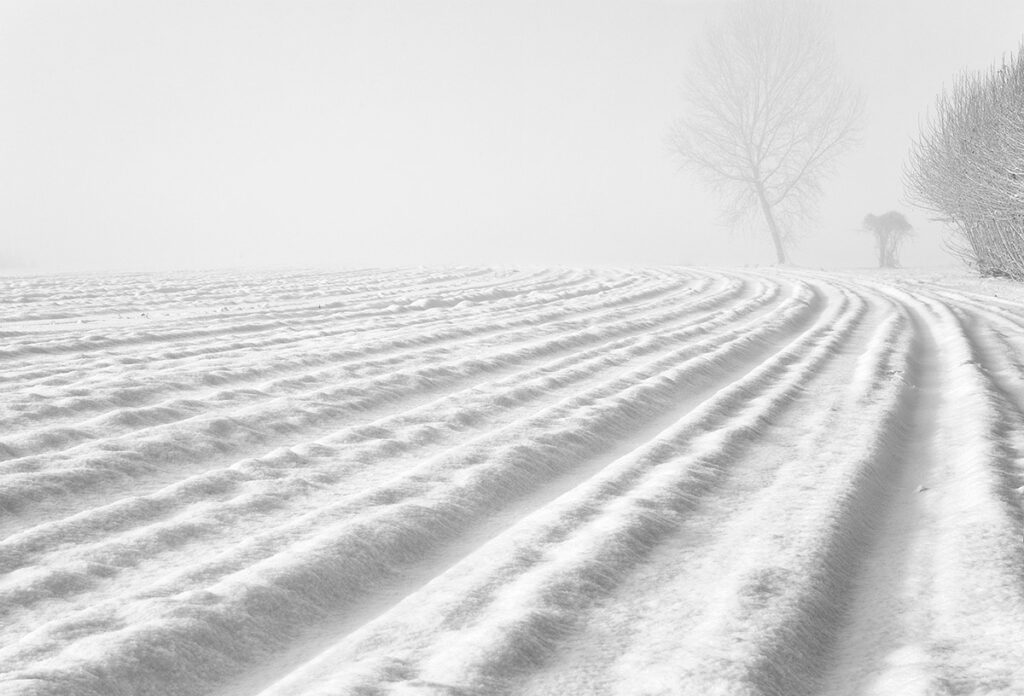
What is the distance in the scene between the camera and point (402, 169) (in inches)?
4200

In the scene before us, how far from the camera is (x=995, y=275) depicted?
1630 cm

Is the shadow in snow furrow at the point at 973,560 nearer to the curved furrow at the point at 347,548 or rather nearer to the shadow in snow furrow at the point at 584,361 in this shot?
the curved furrow at the point at 347,548

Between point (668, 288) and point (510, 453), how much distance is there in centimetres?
996

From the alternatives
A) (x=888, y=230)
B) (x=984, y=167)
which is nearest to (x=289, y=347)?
(x=984, y=167)

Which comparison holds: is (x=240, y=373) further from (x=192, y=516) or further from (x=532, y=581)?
(x=532, y=581)

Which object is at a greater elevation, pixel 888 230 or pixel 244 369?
pixel 888 230

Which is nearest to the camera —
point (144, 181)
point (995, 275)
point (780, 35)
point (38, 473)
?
point (38, 473)

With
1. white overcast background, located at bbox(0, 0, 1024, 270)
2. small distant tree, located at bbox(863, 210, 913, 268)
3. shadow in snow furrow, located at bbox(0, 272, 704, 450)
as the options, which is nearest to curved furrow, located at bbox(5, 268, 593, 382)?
shadow in snow furrow, located at bbox(0, 272, 704, 450)

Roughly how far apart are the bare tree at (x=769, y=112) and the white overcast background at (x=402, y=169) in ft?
17.0

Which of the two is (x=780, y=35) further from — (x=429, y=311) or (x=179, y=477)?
(x=179, y=477)

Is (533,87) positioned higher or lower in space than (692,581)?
higher

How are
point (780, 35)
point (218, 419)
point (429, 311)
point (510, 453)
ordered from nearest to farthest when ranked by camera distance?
point (510, 453), point (218, 419), point (429, 311), point (780, 35)

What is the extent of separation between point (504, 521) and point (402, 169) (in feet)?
348

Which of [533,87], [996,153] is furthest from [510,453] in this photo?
[533,87]
